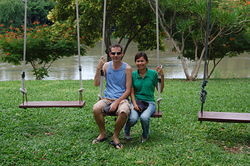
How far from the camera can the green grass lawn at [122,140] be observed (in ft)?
13.3

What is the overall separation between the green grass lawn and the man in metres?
0.22

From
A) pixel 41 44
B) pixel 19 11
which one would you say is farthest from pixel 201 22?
pixel 19 11

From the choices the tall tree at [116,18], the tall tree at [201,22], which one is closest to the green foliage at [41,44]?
the tall tree at [116,18]

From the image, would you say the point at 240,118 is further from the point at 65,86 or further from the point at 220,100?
the point at 65,86

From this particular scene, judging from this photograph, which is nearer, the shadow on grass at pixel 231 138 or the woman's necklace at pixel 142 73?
the shadow on grass at pixel 231 138

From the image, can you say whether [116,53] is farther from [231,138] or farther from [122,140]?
[231,138]

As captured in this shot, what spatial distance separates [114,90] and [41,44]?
10.1m

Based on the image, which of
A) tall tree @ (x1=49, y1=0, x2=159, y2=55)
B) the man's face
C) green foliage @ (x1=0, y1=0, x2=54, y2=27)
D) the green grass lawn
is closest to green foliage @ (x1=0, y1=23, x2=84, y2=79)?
tall tree @ (x1=49, y1=0, x2=159, y2=55)

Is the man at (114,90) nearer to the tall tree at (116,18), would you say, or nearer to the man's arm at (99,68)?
the man's arm at (99,68)

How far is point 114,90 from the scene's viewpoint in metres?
4.70

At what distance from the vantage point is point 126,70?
15.3ft

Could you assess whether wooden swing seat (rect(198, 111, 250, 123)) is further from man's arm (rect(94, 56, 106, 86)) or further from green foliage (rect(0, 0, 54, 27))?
green foliage (rect(0, 0, 54, 27))

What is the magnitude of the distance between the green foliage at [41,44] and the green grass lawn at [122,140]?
22.4 ft

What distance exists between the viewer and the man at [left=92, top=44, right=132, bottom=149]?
448 centimetres
